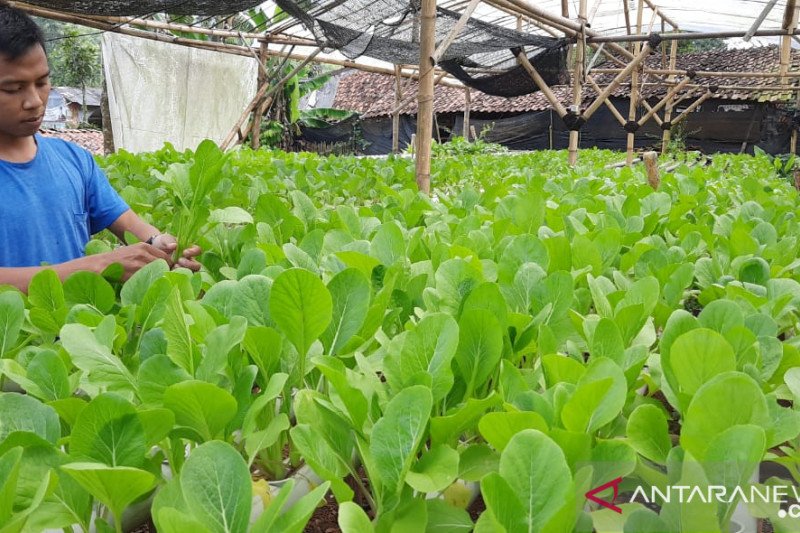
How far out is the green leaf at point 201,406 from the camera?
66cm

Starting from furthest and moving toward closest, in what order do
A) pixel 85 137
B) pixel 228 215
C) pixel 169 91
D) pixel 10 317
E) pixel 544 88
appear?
pixel 85 137, pixel 169 91, pixel 544 88, pixel 228 215, pixel 10 317

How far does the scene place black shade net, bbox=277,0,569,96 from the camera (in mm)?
7388

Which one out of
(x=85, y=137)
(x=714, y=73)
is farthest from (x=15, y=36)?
(x=85, y=137)

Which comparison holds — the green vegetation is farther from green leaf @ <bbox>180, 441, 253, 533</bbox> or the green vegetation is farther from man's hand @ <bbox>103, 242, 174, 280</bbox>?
man's hand @ <bbox>103, 242, 174, 280</bbox>

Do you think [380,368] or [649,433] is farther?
[380,368]

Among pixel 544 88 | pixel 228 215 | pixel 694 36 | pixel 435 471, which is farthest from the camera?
pixel 544 88

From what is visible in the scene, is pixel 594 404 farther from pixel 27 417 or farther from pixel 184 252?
pixel 184 252

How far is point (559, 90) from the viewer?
75.0 feet

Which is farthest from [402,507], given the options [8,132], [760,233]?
[8,132]

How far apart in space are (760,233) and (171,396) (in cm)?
171

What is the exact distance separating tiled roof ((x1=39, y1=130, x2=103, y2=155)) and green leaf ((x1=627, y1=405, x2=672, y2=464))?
2595cm

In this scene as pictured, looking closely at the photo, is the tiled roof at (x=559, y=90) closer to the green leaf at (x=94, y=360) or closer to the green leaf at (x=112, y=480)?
the green leaf at (x=94, y=360)

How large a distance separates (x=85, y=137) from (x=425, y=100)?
26.1 meters

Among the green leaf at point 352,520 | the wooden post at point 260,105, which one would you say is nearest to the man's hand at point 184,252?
the green leaf at point 352,520
